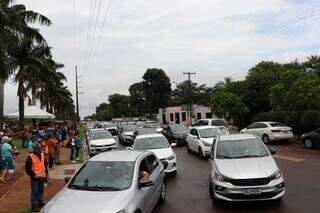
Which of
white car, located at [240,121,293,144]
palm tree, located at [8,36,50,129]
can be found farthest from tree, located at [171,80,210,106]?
white car, located at [240,121,293,144]

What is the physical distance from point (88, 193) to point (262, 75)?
43.3m

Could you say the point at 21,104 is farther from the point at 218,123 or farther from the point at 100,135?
the point at 218,123

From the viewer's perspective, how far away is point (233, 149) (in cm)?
1208

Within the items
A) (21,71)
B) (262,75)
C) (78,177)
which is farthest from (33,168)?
(262,75)

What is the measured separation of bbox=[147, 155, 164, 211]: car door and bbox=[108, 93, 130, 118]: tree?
452 ft

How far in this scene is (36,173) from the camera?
36.3 ft

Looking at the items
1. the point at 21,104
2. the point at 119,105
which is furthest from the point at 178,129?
the point at 119,105

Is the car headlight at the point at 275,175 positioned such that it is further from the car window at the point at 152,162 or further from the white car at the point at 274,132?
the white car at the point at 274,132

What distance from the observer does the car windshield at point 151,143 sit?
17.8 meters

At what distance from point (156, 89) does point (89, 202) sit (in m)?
98.4

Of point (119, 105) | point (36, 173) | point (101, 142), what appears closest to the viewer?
point (36, 173)

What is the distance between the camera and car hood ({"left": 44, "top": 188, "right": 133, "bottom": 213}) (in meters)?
7.41

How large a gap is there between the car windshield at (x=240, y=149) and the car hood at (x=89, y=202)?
431 centimetres

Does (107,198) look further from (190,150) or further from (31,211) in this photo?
(190,150)
